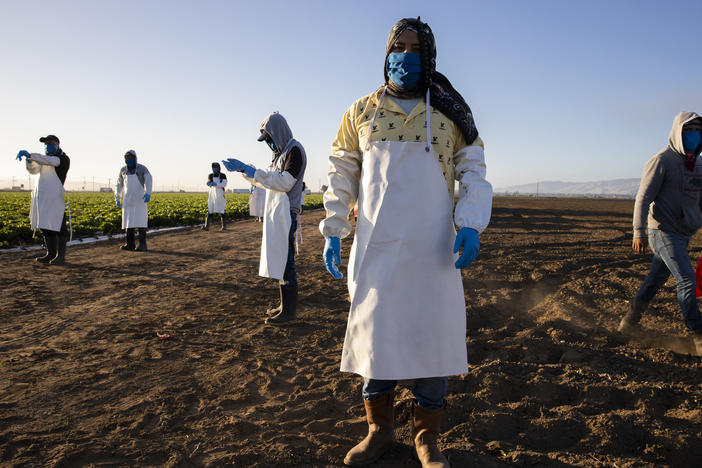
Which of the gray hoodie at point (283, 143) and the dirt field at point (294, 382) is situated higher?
the gray hoodie at point (283, 143)

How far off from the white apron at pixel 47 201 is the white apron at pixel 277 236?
503 cm

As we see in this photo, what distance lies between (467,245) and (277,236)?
8.54ft

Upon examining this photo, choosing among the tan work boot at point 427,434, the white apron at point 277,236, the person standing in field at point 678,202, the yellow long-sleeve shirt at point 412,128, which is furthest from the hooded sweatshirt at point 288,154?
the person standing in field at point 678,202

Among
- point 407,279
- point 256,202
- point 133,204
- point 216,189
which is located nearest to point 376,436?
point 407,279

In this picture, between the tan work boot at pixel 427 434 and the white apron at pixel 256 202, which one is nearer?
the tan work boot at pixel 427 434

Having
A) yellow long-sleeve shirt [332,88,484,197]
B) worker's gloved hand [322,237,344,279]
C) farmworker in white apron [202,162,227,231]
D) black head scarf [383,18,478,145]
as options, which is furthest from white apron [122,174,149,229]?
black head scarf [383,18,478,145]

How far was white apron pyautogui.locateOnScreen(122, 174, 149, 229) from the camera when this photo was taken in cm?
900

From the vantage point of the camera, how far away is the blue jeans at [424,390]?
2111 millimetres

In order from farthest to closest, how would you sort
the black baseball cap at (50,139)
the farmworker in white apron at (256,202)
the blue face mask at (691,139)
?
the black baseball cap at (50,139) → the farmworker in white apron at (256,202) → the blue face mask at (691,139)

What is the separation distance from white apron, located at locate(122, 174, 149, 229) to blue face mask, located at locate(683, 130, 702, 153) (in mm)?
8861

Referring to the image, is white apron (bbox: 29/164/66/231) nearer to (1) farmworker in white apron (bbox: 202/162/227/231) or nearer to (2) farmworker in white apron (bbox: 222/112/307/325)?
(2) farmworker in white apron (bbox: 222/112/307/325)

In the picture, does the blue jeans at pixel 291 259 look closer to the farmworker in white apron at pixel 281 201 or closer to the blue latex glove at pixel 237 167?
the farmworker in white apron at pixel 281 201

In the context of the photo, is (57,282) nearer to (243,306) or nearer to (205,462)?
(243,306)

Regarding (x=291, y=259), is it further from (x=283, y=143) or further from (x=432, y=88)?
(x=432, y=88)
